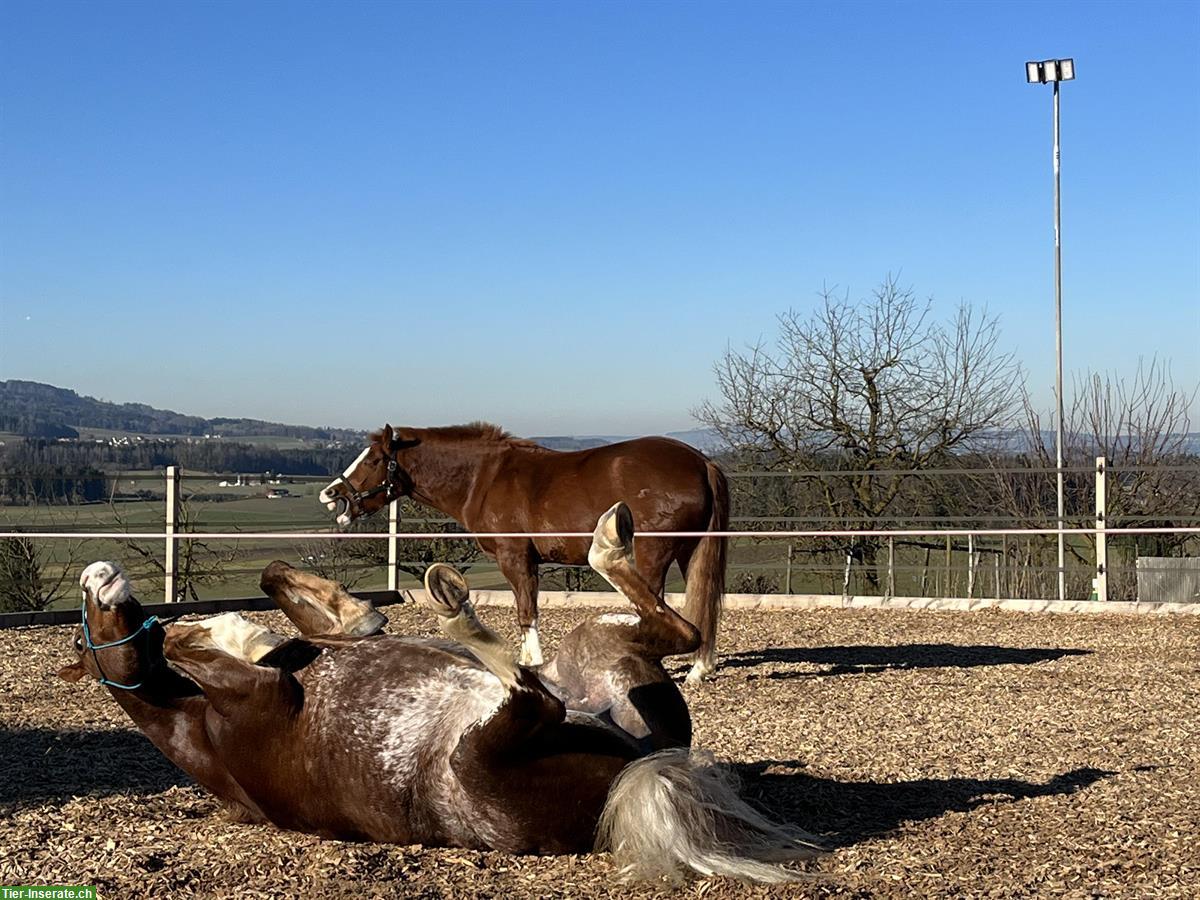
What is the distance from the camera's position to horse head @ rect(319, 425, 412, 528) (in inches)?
372

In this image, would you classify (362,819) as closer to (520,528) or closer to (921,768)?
(921,768)

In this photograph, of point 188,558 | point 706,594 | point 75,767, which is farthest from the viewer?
point 188,558

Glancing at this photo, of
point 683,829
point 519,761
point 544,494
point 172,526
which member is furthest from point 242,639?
point 172,526

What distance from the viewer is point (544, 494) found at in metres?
8.76

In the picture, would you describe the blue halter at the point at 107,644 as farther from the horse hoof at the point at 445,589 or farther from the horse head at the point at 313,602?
the horse hoof at the point at 445,589

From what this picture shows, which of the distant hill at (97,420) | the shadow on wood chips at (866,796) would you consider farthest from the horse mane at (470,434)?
the distant hill at (97,420)

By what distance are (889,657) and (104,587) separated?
254 inches

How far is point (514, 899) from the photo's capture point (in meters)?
3.00

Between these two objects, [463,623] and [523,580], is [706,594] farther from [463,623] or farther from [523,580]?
[463,623]

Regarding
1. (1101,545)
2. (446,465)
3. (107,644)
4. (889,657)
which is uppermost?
(446,465)

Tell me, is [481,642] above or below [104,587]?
below

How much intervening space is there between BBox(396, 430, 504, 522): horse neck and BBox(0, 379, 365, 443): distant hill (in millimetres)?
22255

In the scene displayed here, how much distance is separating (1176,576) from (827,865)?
11099mm

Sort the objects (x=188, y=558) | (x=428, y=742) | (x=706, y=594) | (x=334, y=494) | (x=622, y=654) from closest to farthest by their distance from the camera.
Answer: (x=428, y=742) → (x=622, y=654) → (x=706, y=594) → (x=334, y=494) → (x=188, y=558)
